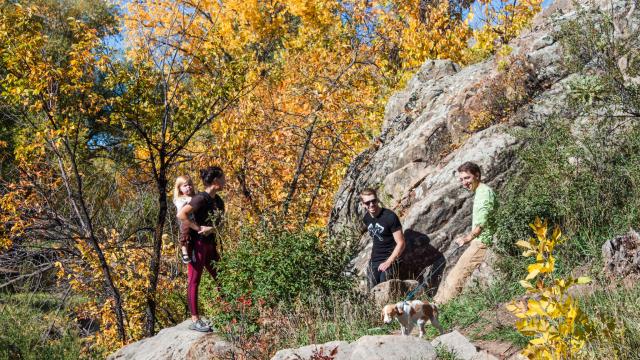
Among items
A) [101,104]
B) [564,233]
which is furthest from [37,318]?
[564,233]

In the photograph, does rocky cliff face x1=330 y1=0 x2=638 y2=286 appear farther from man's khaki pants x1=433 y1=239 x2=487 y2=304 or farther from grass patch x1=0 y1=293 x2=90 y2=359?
grass patch x1=0 y1=293 x2=90 y2=359

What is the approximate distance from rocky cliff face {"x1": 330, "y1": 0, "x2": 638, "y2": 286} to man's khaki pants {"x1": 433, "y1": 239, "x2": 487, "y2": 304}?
2.48 ft

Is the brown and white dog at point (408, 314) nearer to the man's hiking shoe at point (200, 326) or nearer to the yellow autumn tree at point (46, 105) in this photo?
the man's hiking shoe at point (200, 326)

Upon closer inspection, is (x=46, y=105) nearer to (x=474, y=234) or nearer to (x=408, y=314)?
(x=474, y=234)

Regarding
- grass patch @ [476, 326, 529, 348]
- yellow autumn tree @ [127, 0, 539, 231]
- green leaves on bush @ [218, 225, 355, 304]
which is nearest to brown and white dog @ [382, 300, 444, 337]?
grass patch @ [476, 326, 529, 348]

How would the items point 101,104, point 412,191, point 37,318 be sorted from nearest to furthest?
point 412,191 < point 101,104 < point 37,318

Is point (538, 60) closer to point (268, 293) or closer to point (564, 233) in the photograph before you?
point (564, 233)

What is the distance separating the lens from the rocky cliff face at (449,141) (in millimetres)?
8109

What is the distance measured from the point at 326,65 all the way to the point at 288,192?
3687mm

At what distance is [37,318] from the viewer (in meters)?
12.1

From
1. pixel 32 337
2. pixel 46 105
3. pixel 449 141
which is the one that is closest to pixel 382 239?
pixel 449 141

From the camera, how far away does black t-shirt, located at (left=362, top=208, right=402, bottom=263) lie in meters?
7.49

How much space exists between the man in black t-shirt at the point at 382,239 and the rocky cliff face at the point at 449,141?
35 centimetres

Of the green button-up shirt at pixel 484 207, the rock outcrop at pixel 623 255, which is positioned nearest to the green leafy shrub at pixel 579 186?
the green button-up shirt at pixel 484 207
